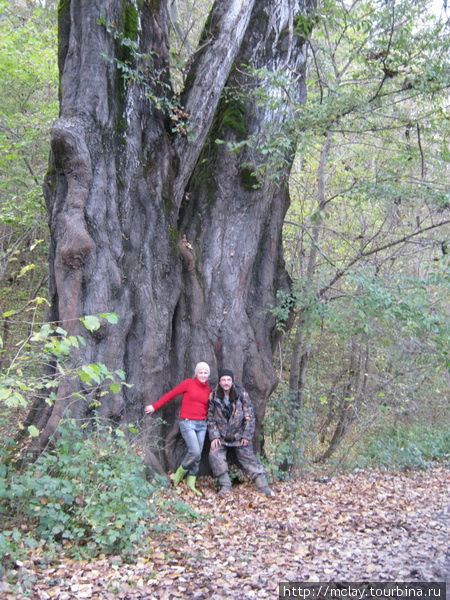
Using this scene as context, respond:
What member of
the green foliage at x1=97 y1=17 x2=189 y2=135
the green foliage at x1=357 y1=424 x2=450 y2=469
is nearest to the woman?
the green foliage at x1=97 y1=17 x2=189 y2=135

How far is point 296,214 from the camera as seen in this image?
477 inches

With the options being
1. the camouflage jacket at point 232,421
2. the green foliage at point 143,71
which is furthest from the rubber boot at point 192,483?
the green foliage at point 143,71

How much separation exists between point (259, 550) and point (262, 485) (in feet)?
7.57

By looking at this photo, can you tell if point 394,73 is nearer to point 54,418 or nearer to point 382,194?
point 382,194

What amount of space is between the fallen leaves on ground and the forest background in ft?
1.15

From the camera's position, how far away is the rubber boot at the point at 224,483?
6.83 m

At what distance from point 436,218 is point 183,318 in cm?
833

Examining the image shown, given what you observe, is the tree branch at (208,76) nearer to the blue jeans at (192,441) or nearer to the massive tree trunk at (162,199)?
the massive tree trunk at (162,199)

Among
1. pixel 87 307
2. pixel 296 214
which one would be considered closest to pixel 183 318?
pixel 87 307

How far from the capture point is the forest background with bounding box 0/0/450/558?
4645 millimetres

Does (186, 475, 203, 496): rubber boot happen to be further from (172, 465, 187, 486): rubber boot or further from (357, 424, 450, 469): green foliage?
(357, 424, 450, 469): green foliage

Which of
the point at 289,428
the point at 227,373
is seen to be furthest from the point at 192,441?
the point at 289,428

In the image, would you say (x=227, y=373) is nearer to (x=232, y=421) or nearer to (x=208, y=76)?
(x=232, y=421)

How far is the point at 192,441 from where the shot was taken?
6.91m
